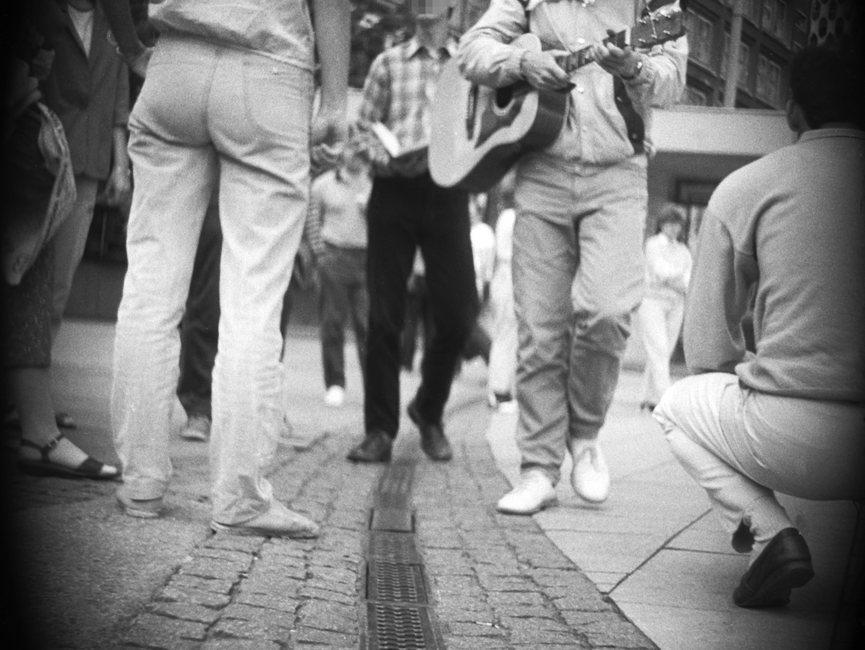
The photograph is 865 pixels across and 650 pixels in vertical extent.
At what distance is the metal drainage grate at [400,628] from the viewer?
2.74 m

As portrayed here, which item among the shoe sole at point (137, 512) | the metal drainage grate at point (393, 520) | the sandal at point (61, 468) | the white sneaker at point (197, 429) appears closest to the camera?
the shoe sole at point (137, 512)

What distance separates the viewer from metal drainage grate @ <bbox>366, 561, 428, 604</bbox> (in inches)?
125

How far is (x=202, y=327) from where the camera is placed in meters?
5.82

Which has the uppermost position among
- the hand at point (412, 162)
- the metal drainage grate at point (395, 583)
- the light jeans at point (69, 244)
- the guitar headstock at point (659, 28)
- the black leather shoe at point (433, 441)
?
the guitar headstock at point (659, 28)

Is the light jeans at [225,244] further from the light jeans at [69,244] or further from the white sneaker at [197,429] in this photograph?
the white sneaker at [197,429]

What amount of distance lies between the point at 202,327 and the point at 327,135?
2396 millimetres

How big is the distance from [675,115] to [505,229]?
644cm

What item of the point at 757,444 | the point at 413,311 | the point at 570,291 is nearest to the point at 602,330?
the point at 570,291

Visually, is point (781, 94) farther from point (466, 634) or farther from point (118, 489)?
point (118, 489)

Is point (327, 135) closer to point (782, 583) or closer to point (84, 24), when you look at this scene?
point (84, 24)

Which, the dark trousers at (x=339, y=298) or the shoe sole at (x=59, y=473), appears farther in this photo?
the dark trousers at (x=339, y=298)

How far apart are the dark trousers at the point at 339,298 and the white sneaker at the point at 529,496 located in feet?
13.8

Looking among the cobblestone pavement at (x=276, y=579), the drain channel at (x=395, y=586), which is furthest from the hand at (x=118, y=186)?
the drain channel at (x=395, y=586)

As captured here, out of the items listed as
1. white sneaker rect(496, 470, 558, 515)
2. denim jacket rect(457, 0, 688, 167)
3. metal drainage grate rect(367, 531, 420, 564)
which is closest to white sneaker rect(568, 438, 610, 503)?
white sneaker rect(496, 470, 558, 515)
